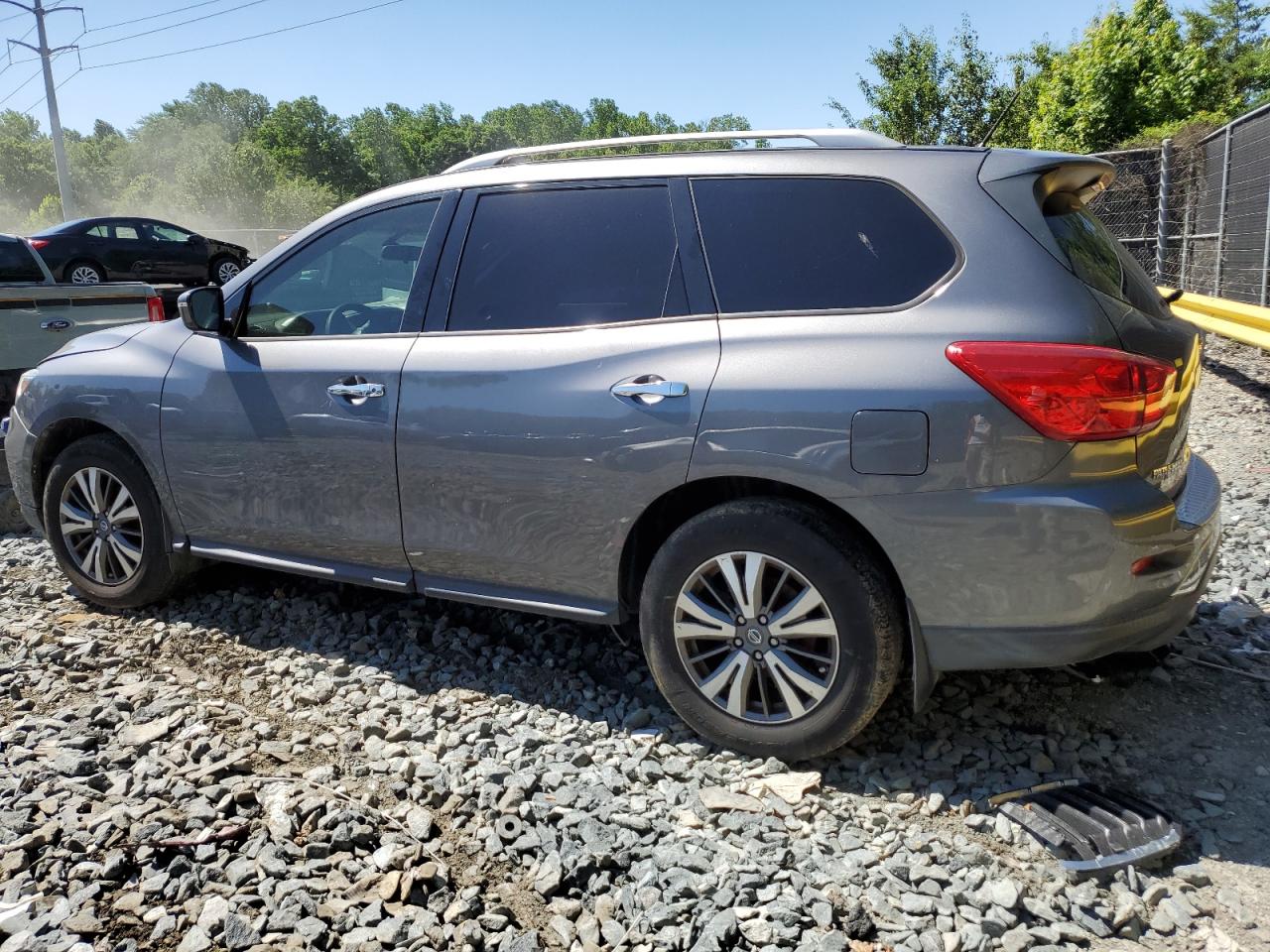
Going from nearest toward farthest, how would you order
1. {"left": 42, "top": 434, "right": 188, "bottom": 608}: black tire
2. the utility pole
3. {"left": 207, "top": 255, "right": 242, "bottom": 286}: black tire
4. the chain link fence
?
{"left": 42, "top": 434, "right": 188, "bottom": 608}: black tire, the chain link fence, {"left": 207, "top": 255, "right": 242, "bottom": 286}: black tire, the utility pole

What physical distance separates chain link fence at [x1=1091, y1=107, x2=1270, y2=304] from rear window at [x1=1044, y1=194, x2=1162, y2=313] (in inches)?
307

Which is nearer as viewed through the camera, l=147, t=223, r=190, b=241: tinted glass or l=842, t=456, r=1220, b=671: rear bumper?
l=842, t=456, r=1220, b=671: rear bumper

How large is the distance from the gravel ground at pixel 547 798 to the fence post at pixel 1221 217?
875 centimetres

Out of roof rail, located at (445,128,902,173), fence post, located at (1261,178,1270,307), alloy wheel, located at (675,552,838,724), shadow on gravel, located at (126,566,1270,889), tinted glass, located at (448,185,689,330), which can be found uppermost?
roof rail, located at (445,128,902,173)

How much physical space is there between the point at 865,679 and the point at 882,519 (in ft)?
1.64

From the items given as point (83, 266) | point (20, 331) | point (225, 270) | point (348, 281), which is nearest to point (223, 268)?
point (225, 270)

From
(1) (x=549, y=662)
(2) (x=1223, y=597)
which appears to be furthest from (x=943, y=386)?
(2) (x=1223, y=597)

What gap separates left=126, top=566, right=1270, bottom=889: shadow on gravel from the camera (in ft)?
10.4

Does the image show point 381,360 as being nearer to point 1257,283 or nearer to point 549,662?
point 549,662

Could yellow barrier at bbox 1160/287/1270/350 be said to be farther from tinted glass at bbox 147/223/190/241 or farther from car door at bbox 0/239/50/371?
tinted glass at bbox 147/223/190/241

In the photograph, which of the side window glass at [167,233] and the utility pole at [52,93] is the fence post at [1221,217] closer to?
the side window glass at [167,233]

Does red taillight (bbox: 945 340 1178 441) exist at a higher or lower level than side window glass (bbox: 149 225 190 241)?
lower

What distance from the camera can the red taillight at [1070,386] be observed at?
2.84 metres

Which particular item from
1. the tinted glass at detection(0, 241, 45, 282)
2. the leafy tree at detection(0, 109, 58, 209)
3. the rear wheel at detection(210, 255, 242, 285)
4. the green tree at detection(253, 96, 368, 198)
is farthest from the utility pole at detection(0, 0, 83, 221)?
the leafy tree at detection(0, 109, 58, 209)
